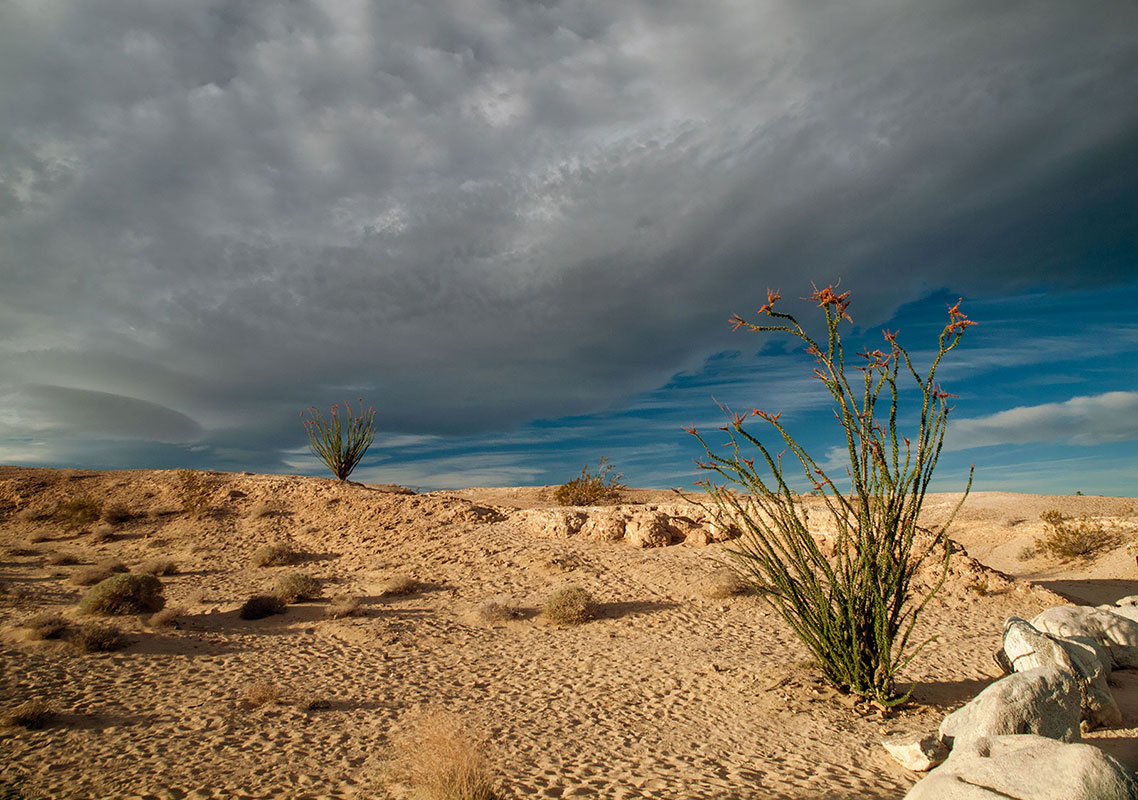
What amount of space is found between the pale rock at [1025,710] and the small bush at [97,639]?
11.0m

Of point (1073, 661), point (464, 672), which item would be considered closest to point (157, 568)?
point (464, 672)

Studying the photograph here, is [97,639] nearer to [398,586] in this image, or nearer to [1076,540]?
[398,586]

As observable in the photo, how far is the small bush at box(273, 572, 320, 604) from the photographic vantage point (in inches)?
482

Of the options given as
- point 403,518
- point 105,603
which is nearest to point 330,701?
point 105,603

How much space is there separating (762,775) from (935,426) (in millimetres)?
3933

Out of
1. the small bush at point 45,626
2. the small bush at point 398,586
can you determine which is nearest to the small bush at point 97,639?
the small bush at point 45,626

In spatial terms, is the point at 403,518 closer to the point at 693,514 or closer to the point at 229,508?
the point at 229,508

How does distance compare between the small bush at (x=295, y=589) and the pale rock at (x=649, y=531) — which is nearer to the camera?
the small bush at (x=295, y=589)

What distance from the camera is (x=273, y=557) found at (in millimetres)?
15289

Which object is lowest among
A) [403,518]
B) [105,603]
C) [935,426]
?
[105,603]

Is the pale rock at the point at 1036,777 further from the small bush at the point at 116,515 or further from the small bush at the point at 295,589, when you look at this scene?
the small bush at the point at 116,515

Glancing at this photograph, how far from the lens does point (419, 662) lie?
927cm

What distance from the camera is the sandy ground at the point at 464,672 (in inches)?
223

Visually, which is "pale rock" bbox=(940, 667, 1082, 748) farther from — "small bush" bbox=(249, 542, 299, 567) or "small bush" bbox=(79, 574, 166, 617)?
"small bush" bbox=(249, 542, 299, 567)
